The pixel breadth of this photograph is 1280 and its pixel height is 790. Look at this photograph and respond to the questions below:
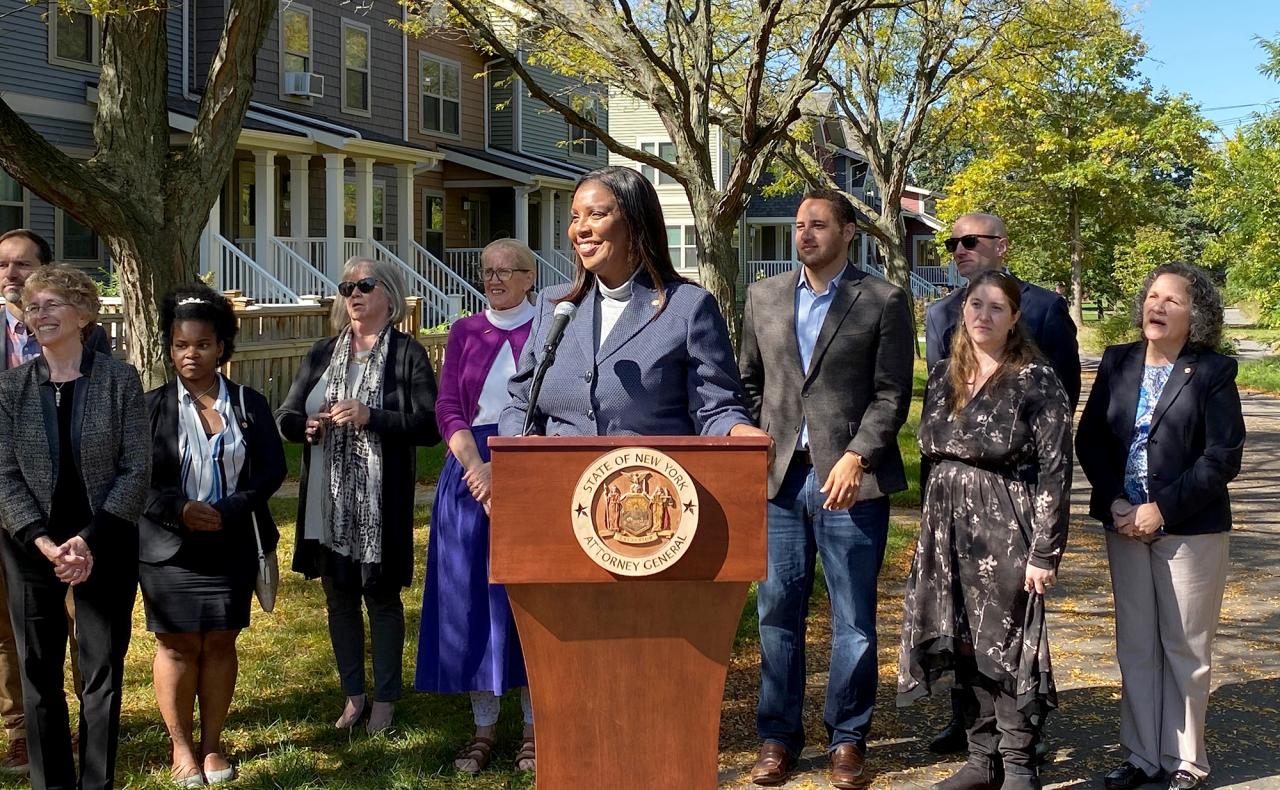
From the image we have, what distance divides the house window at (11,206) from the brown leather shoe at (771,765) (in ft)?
58.0

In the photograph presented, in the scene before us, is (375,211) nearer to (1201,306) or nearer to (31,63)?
(31,63)

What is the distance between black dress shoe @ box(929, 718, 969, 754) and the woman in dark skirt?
285cm

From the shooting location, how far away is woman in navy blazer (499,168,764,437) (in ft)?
12.7

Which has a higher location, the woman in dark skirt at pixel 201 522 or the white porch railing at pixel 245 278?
the white porch railing at pixel 245 278

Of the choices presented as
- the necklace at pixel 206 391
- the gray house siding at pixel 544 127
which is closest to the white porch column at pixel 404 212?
the gray house siding at pixel 544 127

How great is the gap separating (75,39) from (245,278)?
Answer: 446cm

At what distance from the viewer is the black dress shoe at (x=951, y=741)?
218 inches

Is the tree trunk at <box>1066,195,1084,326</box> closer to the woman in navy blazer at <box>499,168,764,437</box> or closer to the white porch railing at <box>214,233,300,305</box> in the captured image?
the white porch railing at <box>214,233,300,305</box>

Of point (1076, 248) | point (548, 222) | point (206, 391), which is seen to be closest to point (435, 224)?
point (548, 222)

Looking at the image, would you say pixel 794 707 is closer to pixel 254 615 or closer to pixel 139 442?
pixel 139 442

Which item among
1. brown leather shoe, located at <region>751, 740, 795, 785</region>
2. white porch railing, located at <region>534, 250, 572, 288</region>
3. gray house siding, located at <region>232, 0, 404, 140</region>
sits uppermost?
gray house siding, located at <region>232, 0, 404, 140</region>

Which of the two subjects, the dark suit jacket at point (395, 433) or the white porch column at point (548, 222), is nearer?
the dark suit jacket at point (395, 433)

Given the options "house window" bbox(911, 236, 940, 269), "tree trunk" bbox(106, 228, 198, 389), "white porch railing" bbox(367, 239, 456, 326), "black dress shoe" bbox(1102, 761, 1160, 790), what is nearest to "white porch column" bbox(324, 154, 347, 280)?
"white porch railing" bbox(367, 239, 456, 326)

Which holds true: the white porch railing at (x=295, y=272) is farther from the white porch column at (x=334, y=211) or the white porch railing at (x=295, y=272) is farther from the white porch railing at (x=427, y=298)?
the white porch railing at (x=427, y=298)
